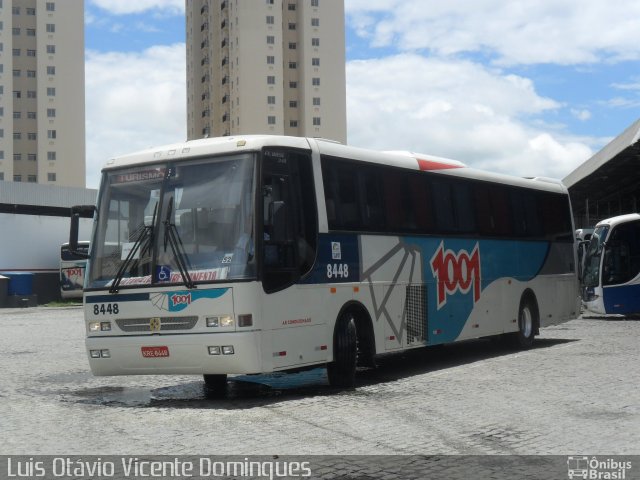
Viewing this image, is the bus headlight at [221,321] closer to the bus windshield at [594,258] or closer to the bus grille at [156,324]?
the bus grille at [156,324]

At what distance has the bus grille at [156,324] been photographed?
1137 centimetres

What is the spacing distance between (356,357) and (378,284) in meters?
1.25

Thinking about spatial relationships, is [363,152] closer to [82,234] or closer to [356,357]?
[356,357]

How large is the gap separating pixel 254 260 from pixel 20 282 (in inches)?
1697

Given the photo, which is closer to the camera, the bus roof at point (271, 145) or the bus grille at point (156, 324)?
the bus grille at point (156, 324)

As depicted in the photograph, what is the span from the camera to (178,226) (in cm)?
1155

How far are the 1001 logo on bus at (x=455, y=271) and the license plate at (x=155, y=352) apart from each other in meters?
5.37

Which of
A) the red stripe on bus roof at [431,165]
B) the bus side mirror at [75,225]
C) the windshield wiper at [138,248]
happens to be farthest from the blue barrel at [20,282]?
the windshield wiper at [138,248]

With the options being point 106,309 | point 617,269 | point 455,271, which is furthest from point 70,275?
point 106,309

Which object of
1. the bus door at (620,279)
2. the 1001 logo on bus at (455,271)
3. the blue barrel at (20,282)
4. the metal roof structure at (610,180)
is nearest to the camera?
the 1001 logo on bus at (455,271)

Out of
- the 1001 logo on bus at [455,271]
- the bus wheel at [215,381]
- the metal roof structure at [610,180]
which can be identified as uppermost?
the metal roof structure at [610,180]

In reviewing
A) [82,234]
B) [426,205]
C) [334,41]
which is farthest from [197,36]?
[426,205]

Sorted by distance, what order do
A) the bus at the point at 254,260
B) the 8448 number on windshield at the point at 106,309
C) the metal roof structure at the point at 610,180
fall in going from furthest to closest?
the metal roof structure at the point at 610,180, the 8448 number on windshield at the point at 106,309, the bus at the point at 254,260

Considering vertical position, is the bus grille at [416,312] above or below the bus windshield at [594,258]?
below
